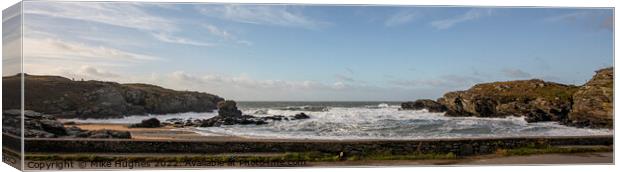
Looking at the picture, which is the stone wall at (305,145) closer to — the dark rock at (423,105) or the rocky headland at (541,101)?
the rocky headland at (541,101)

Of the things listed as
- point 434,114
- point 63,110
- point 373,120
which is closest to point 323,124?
point 373,120

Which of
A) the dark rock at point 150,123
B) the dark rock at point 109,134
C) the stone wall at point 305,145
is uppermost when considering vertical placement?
the dark rock at point 150,123

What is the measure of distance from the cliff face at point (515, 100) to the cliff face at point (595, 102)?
15 centimetres

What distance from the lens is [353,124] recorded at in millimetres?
15195

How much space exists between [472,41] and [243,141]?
4.16 meters

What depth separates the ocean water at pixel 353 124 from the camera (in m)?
15.0

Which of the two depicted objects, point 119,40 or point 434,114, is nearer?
point 119,40

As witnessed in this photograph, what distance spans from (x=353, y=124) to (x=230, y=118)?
1967mm

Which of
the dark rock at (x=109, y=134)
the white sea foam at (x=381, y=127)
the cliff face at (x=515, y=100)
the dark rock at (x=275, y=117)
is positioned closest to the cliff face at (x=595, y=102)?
the cliff face at (x=515, y=100)

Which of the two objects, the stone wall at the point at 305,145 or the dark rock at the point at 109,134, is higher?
the dark rock at the point at 109,134

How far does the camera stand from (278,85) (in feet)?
49.3

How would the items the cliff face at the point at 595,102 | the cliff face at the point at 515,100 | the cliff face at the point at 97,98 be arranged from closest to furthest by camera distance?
the cliff face at the point at 97,98
the cliff face at the point at 515,100
the cliff face at the point at 595,102

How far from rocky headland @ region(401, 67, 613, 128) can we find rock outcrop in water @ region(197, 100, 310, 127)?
2808 mm

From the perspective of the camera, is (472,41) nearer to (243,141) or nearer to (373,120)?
(373,120)
